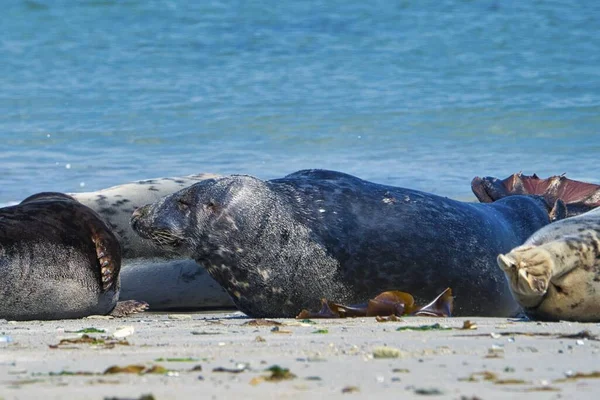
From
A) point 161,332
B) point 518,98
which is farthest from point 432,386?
point 518,98

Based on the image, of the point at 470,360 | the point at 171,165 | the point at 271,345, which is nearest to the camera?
the point at 470,360

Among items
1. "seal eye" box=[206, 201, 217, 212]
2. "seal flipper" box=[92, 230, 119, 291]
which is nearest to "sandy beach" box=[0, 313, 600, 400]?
"seal eye" box=[206, 201, 217, 212]

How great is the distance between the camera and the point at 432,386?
8.14 ft

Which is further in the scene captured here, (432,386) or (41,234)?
(41,234)

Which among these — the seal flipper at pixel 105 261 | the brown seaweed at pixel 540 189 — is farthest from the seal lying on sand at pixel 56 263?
the brown seaweed at pixel 540 189

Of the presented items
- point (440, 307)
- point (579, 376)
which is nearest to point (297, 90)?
point (440, 307)

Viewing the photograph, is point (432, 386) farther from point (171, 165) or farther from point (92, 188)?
point (171, 165)

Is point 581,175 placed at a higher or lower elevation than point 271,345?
lower

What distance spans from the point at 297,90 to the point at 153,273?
11347 millimetres

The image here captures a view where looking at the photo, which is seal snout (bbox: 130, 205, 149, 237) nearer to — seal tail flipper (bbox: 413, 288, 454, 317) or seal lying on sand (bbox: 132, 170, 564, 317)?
seal lying on sand (bbox: 132, 170, 564, 317)

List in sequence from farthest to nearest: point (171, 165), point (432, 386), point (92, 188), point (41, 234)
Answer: point (171, 165)
point (92, 188)
point (41, 234)
point (432, 386)

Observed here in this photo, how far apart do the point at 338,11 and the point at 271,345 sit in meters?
19.9

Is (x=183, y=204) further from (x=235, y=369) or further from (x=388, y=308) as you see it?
(x=235, y=369)

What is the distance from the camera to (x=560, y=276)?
4.31 m
